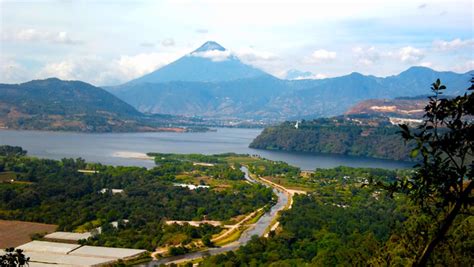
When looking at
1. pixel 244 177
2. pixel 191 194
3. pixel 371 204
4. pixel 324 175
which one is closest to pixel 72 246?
pixel 191 194

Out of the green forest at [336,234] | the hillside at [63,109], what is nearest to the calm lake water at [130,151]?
the hillside at [63,109]

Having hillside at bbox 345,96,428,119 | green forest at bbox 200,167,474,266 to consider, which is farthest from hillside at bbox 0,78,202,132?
green forest at bbox 200,167,474,266

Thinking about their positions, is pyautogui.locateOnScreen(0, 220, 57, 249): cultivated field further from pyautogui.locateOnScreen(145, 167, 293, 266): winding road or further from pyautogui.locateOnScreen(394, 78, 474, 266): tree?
pyautogui.locateOnScreen(394, 78, 474, 266): tree

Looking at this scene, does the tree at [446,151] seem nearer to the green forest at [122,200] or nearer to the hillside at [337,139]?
the green forest at [122,200]

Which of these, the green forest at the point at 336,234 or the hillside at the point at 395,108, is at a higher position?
the hillside at the point at 395,108

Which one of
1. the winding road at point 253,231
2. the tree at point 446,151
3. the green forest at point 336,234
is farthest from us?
the winding road at point 253,231

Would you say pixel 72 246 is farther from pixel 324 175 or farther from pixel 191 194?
pixel 324 175
